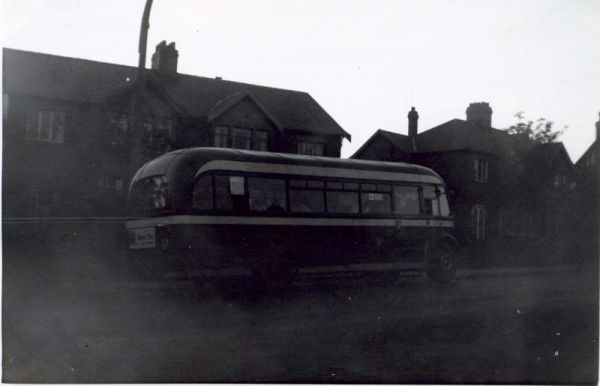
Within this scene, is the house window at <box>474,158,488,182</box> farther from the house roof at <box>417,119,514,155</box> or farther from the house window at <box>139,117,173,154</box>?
the house window at <box>139,117,173,154</box>

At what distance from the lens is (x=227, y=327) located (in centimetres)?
693

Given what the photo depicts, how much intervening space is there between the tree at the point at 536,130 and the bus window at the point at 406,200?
3337 millimetres

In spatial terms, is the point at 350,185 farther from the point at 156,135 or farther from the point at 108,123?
the point at 108,123

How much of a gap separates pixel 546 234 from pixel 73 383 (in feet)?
26.9

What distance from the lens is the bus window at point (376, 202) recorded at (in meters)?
10.6

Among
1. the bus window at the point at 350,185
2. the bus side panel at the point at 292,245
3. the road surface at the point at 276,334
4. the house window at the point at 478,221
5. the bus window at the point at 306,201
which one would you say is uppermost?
the bus window at the point at 350,185

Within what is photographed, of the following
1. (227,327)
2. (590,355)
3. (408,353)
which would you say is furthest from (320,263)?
(590,355)

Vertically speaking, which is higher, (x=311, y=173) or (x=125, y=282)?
(x=311, y=173)

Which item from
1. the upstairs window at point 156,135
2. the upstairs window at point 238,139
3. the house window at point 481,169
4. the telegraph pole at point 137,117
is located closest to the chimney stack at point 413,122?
the house window at point 481,169

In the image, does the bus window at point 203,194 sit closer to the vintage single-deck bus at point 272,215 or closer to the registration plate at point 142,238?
the vintage single-deck bus at point 272,215

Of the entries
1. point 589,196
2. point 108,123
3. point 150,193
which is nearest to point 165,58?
point 108,123

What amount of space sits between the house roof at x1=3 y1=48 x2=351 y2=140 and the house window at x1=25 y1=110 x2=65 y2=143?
0.36 metres

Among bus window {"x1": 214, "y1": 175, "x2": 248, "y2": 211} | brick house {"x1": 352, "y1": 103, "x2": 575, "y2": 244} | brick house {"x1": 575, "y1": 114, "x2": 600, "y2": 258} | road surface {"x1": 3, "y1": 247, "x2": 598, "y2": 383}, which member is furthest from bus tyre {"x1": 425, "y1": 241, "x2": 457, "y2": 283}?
bus window {"x1": 214, "y1": 175, "x2": 248, "y2": 211}

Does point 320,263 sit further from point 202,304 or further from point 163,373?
point 163,373
